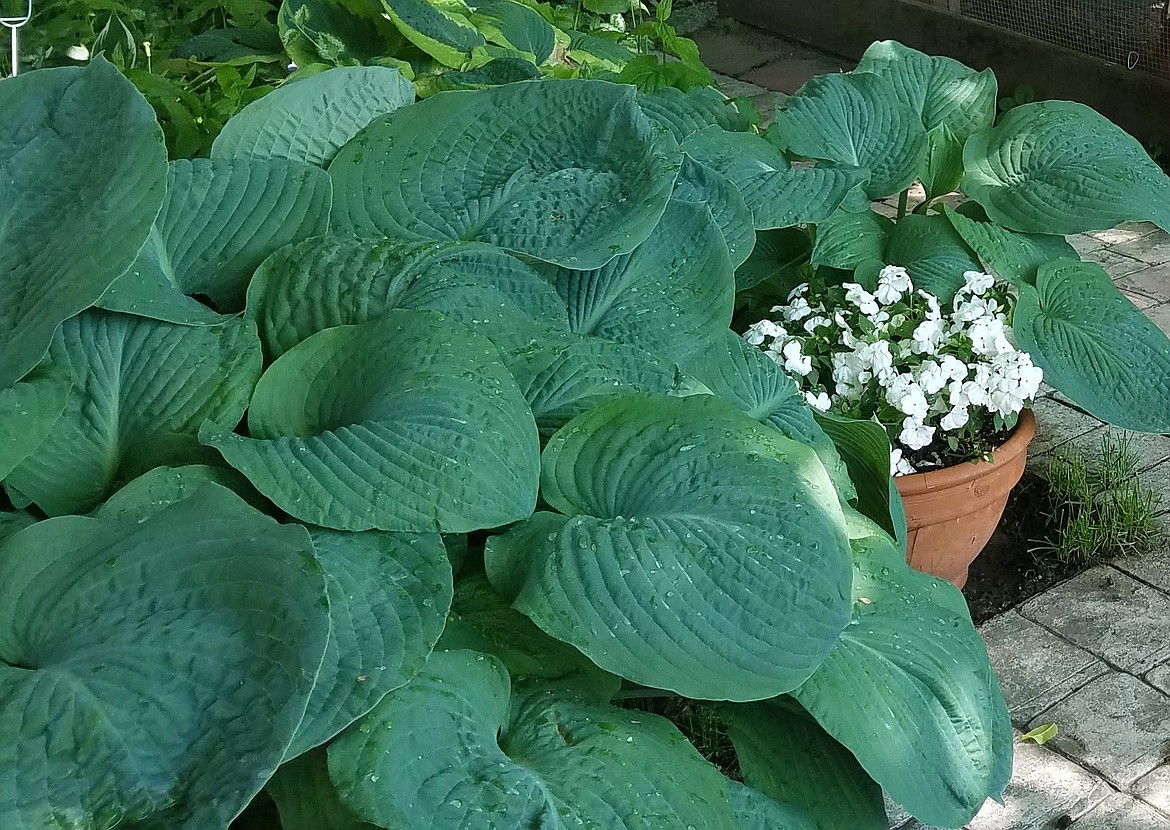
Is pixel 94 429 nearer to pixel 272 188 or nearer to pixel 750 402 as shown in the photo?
pixel 272 188

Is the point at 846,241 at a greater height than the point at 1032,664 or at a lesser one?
greater

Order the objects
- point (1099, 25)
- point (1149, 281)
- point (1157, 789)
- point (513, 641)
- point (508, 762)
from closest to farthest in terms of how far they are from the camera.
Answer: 1. point (508, 762)
2. point (513, 641)
3. point (1157, 789)
4. point (1149, 281)
5. point (1099, 25)

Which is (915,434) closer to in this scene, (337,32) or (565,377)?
(565,377)

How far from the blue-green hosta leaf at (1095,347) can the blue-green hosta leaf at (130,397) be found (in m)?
1.33

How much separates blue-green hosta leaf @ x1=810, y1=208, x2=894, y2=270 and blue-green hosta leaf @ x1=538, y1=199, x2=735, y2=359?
0.52m

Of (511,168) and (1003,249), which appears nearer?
(511,168)

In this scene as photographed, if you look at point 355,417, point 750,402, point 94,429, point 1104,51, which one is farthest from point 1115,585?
point 1104,51

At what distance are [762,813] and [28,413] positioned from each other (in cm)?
86

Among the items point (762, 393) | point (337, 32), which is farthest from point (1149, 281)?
point (337, 32)

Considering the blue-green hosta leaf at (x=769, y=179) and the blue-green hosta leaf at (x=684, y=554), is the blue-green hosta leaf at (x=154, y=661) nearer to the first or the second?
the blue-green hosta leaf at (x=684, y=554)

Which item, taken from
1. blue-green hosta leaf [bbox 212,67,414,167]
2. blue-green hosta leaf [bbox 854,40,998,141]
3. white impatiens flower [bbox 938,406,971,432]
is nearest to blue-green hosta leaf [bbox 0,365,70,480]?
blue-green hosta leaf [bbox 212,67,414,167]

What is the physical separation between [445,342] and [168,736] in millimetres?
489

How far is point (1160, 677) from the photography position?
1901 mm

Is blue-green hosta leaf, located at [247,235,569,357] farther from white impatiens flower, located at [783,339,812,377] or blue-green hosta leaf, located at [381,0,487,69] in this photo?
blue-green hosta leaf, located at [381,0,487,69]
